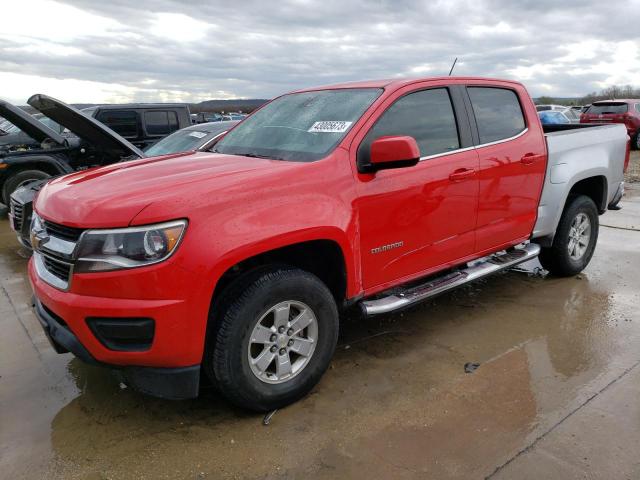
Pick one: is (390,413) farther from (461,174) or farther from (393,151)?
(461,174)

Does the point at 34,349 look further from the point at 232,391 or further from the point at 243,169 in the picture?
the point at 243,169

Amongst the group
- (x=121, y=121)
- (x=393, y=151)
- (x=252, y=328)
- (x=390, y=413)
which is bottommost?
(x=390, y=413)

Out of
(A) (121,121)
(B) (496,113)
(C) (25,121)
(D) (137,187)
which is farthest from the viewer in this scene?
(A) (121,121)

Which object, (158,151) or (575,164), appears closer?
(575,164)

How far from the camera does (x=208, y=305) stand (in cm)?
256

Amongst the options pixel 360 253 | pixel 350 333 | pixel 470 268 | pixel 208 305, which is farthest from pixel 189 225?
pixel 470 268

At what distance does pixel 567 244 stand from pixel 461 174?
1919 millimetres

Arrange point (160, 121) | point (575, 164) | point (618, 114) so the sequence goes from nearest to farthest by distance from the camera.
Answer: point (575, 164), point (160, 121), point (618, 114)

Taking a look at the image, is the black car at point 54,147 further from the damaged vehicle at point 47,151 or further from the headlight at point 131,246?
the headlight at point 131,246

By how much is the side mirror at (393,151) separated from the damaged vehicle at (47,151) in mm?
3274

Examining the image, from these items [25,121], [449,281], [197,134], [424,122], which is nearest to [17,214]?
[25,121]

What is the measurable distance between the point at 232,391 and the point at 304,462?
51 centimetres

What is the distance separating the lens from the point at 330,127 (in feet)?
11.0

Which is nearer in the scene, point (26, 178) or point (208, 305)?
point (208, 305)
